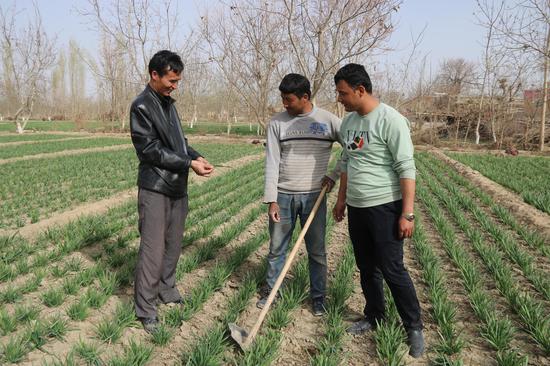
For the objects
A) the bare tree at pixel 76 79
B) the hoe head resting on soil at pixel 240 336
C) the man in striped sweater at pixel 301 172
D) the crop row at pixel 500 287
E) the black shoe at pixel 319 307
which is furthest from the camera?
the bare tree at pixel 76 79

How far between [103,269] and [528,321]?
340 centimetres

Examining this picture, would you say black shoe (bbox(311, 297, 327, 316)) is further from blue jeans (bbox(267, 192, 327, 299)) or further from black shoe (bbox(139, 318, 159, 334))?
black shoe (bbox(139, 318, 159, 334))

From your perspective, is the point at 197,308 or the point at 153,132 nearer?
the point at 153,132

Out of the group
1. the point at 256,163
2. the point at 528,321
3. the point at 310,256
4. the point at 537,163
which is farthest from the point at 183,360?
the point at 537,163

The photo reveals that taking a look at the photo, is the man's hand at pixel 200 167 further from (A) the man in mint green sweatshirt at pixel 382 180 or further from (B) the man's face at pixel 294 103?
(A) the man in mint green sweatshirt at pixel 382 180

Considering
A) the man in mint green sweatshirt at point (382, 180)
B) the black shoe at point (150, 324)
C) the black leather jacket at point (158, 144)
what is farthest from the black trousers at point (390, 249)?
the black shoe at point (150, 324)

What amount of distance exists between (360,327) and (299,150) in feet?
4.32

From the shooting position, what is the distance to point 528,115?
18.7 metres

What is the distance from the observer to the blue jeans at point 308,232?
3064 millimetres

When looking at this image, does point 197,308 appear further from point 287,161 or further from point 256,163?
point 256,163

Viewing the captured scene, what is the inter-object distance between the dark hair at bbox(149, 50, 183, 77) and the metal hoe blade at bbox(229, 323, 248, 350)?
1767 mm

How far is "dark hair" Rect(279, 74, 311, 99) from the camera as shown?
280 centimetres

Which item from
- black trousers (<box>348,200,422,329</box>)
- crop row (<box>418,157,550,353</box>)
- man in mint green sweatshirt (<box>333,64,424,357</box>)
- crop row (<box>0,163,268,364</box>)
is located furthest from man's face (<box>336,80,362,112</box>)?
crop row (<box>0,163,268,364</box>)

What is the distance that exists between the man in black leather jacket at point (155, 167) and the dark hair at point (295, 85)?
75 cm
